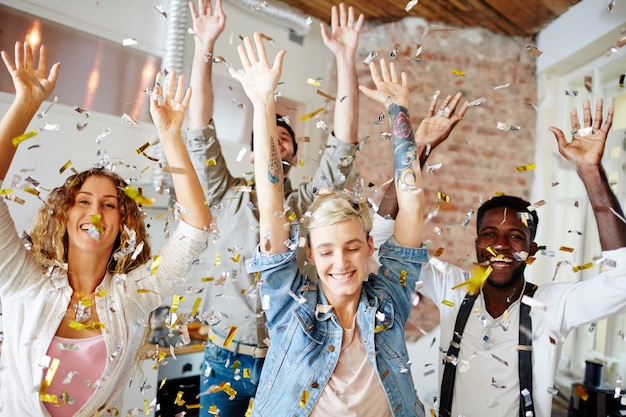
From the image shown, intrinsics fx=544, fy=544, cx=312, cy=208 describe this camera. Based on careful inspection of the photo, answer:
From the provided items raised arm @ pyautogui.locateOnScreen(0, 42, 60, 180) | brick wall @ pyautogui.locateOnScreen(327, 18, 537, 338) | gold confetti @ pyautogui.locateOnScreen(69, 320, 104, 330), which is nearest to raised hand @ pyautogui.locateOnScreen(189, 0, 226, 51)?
raised arm @ pyautogui.locateOnScreen(0, 42, 60, 180)

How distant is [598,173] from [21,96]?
1675 millimetres

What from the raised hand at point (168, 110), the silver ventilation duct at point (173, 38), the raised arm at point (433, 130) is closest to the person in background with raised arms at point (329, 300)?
the raised hand at point (168, 110)

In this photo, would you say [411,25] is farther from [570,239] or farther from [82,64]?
[82,64]

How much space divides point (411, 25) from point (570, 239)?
1.62 m

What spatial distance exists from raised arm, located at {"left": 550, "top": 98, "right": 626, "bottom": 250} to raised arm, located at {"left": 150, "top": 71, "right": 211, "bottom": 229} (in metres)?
1.15

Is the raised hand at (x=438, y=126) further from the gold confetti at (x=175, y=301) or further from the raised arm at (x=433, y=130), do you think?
the gold confetti at (x=175, y=301)

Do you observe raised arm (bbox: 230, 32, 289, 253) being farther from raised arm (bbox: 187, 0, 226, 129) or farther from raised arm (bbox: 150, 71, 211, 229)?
raised arm (bbox: 187, 0, 226, 129)

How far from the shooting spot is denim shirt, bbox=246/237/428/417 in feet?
4.40

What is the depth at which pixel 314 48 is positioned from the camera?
11.8 feet

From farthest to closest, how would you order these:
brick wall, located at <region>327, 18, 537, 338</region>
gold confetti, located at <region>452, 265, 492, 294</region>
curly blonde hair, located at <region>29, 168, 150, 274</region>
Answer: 1. brick wall, located at <region>327, 18, 537, 338</region>
2. gold confetti, located at <region>452, 265, 492, 294</region>
3. curly blonde hair, located at <region>29, 168, 150, 274</region>

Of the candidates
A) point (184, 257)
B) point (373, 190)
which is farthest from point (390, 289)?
point (373, 190)

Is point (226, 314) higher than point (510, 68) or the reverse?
the reverse

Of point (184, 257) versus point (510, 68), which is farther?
point (510, 68)

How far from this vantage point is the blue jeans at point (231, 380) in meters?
1.89
